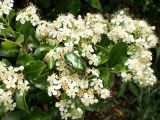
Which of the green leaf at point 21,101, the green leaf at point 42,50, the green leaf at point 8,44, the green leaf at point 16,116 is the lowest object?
the green leaf at point 16,116

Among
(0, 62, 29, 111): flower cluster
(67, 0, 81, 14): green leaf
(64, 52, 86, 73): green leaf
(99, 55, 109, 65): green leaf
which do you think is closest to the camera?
(0, 62, 29, 111): flower cluster

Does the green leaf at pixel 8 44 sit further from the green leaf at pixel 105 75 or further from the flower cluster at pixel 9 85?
the green leaf at pixel 105 75

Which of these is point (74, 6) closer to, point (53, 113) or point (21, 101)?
point (53, 113)

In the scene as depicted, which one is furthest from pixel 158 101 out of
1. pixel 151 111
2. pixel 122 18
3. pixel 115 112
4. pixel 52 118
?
→ pixel 52 118

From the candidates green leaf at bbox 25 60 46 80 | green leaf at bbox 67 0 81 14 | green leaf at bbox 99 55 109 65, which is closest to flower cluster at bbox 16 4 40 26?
green leaf at bbox 25 60 46 80

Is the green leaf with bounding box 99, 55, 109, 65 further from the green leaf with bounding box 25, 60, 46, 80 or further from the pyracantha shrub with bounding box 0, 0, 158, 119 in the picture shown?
the green leaf with bounding box 25, 60, 46, 80

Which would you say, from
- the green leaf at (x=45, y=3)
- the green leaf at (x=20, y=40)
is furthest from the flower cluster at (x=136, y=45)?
the green leaf at (x=45, y=3)

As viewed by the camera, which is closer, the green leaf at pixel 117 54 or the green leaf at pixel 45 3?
the green leaf at pixel 117 54
